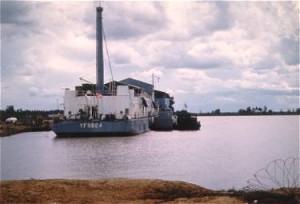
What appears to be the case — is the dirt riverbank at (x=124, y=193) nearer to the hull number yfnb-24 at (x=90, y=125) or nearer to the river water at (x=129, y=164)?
the river water at (x=129, y=164)

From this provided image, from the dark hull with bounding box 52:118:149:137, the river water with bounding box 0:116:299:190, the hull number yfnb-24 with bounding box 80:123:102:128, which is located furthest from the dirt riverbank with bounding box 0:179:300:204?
the dark hull with bounding box 52:118:149:137

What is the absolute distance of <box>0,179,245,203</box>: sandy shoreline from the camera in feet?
32.9

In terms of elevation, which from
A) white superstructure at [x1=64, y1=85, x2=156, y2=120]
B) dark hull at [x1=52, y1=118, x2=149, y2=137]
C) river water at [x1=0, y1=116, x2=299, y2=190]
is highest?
white superstructure at [x1=64, y1=85, x2=156, y2=120]

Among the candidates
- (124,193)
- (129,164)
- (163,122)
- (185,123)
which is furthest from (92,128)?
(124,193)

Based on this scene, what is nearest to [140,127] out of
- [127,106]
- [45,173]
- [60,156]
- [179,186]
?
[127,106]

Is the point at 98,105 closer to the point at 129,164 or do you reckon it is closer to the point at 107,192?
the point at 129,164

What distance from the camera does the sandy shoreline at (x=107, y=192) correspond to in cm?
1003

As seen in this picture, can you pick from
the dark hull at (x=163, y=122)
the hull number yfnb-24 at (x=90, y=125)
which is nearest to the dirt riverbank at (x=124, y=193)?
the hull number yfnb-24 at (x=90, y=125)

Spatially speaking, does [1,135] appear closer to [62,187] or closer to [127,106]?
[127,106]

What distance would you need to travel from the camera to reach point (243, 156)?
92.8ft

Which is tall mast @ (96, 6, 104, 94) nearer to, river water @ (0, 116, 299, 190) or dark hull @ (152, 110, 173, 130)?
river water @ (0, 116, 299, 190)

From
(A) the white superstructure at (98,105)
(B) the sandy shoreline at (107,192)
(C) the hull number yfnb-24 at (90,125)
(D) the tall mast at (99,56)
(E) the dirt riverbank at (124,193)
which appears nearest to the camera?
(E) the dirt riverbank at (124,193)

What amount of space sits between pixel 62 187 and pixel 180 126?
53580mm

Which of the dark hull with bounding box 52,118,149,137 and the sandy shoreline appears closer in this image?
the sandy shoreline
